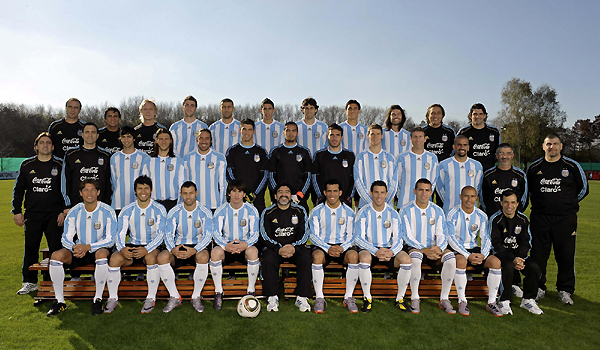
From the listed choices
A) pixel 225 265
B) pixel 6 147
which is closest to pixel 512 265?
pixel 225 265

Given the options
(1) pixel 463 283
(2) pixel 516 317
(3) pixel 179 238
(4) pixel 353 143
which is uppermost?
(4) pixel 353 143

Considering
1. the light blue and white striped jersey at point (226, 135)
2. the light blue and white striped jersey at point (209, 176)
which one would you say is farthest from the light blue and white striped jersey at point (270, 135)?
the light blue and white striped jersey at point (209, 176)

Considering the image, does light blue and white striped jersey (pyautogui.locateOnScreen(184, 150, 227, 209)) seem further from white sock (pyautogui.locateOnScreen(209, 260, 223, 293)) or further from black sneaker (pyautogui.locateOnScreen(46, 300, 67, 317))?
black sneaker (pyautogui.locateOnScreen(46, 300, 67, 317))

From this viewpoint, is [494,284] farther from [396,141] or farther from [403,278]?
[396,141]

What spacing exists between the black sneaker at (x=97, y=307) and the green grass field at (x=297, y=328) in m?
0.07

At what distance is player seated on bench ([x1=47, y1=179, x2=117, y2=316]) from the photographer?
415 cm

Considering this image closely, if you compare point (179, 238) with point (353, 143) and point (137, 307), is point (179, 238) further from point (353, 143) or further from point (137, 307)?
point (353, 143)

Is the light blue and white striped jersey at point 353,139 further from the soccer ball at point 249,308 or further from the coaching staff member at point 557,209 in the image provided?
the soccer ball at point 249,308

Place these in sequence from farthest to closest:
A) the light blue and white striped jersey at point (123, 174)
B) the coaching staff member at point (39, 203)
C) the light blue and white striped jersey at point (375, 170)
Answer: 1. the light blue and white striped jersey at point (375, 170)
2. the light blue and white striped jersey at point (123, 174)
3. the coaching staff member at point (39, 203)

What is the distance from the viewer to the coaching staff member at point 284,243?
4277mm

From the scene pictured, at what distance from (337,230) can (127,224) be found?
2.71 m

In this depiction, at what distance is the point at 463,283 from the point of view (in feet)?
14.0

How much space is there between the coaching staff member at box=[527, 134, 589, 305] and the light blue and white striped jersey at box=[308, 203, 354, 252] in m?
2.60

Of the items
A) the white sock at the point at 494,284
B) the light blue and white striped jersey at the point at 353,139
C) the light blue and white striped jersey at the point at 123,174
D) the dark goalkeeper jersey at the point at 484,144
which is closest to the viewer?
the white sock at the point at 494,284
